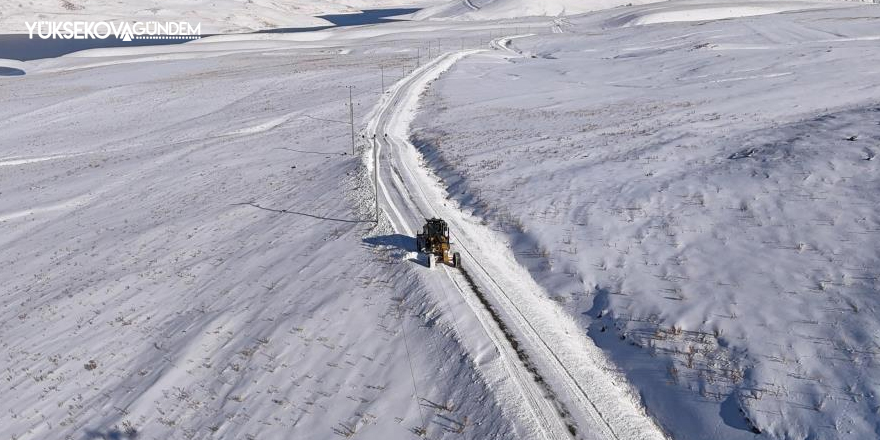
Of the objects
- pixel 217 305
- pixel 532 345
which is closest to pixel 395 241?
pixel 217 305

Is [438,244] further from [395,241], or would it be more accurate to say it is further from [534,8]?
[534,8]

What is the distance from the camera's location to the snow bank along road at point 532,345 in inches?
544

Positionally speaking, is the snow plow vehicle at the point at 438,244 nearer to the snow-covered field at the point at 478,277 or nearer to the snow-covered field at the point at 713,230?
the snow-covered field at the point at 478,277

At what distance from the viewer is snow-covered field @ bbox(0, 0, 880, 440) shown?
14664mm

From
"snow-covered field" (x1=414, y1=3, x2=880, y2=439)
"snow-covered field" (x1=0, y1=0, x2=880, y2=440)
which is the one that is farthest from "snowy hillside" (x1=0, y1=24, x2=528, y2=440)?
"snow-covered field" (x1=414, y1=3, x2=880, y2=439)

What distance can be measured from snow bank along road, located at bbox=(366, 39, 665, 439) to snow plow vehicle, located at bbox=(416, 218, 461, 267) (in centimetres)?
48

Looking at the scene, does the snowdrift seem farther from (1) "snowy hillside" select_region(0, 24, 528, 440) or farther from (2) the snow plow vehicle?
(2) the snow plow vehicle

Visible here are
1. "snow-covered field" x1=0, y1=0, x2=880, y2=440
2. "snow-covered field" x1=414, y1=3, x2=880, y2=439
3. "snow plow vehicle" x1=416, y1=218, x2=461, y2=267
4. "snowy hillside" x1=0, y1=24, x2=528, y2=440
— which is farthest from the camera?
"snow plow vehicle" x1=416, y1=218, x2=461, y2=267

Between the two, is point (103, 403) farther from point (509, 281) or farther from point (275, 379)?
point (509, 281)

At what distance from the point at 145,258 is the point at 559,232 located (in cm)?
2098

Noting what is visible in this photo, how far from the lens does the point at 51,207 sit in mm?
40094

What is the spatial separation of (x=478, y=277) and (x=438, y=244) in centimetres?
215

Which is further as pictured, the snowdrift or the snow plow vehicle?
the snowdrift

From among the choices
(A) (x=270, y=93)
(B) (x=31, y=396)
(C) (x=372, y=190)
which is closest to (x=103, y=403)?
(B) (x=31, y=396)
